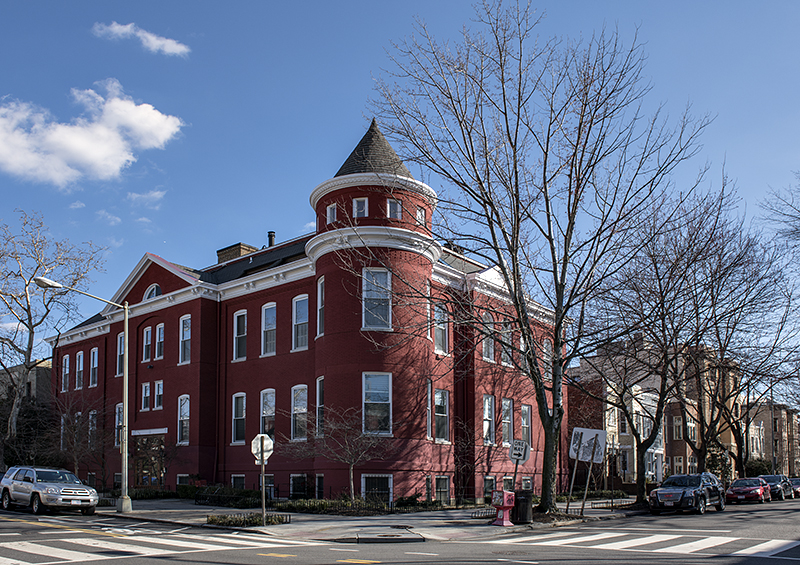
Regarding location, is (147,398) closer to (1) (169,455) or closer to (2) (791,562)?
(1) (169,455)

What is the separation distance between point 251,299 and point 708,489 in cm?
2135

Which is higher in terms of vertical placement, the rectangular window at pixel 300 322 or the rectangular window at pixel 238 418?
the rectangular window at pixel 300 322

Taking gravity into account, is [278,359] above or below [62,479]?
above

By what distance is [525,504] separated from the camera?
20625 millimetres

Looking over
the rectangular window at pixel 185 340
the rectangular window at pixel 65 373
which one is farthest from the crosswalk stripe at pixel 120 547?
the rectangular window at pixel 65 373

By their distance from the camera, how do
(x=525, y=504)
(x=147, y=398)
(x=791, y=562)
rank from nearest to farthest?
1. (x=791, y=562)
2. (x=525, y=504)
3. (x=147, y=398)

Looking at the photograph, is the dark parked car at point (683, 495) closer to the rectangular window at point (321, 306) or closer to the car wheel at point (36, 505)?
the rectangular window at point (321, 306)

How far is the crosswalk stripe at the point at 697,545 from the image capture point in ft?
45.3

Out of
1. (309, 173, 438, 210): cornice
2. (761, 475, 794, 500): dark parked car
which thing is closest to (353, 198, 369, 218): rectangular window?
(309, 173, 438, 210): cornice

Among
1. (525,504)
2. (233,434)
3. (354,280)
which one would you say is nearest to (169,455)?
(233,434)

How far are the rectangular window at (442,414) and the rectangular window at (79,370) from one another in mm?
24843

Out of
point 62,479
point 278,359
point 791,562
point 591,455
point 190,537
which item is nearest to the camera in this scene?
point 791,562

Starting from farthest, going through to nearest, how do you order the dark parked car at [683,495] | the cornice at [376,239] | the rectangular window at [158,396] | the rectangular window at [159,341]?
the rectangular window at [159,341], the rectangular window at [158,396], the cornice at [376,239], the dark parked car at [683,495]

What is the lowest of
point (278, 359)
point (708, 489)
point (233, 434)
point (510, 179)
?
point (708, 489)
